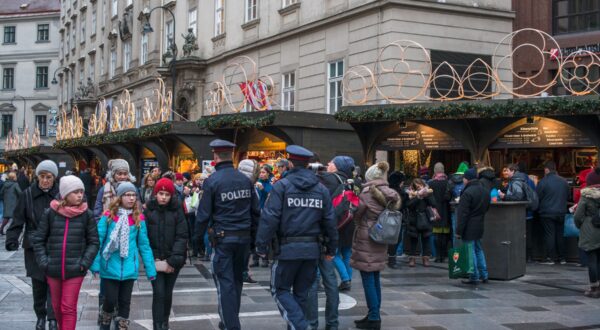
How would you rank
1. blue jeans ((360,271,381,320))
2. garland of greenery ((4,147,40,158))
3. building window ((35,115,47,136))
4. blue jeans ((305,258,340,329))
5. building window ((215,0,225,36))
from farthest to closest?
1. building window ((35,115,47,136))
2. garland of greenery ((4,147,40,158))
3. building window ((215,0,225,36))
4. blue jeans ((360,271,381,320))
5. blue jeans ((305,258,340,329))

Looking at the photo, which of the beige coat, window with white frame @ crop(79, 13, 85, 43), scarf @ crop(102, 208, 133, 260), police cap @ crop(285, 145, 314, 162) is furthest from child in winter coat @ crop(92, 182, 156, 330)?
window with white frame @ crop(79, 13, 85, 43)

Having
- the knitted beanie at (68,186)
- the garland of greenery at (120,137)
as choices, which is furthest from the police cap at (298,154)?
the garland of greenery at (120,137)

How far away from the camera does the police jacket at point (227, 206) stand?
7.69 meters

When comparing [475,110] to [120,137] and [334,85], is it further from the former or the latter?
[120,137]

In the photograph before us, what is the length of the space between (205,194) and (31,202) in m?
1.98

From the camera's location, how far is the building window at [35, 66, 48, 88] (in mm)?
74125

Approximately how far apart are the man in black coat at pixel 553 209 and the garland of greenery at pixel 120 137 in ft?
38.7

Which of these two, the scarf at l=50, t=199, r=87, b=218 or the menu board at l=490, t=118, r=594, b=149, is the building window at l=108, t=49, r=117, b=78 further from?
the scarf at l=50, t=199, r=87, b=218

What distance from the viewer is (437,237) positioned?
15.4 metres

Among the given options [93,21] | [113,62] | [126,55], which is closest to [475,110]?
[126,55]

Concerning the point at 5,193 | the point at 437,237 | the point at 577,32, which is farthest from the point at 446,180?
the point at 577,32

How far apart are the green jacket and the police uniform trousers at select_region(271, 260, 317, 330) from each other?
5.22m

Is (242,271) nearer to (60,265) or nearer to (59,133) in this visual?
(60,265)

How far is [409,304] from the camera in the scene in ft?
33.8
